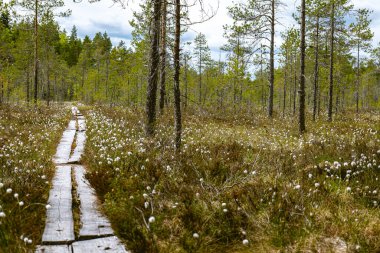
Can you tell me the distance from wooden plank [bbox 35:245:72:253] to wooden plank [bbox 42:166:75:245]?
9cm

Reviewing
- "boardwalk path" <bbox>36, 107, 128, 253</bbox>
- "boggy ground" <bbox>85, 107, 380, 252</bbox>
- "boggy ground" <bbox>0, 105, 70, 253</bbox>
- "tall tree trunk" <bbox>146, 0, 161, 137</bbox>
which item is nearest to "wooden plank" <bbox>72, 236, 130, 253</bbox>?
"boardwalk path" <bbox>36, 107, 128, 253</bbox>

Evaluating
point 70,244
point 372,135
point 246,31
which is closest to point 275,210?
point 70,244

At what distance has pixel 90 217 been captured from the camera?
15.8 ft

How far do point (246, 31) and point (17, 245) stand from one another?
2063 centimetres

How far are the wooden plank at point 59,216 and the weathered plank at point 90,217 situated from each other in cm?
17

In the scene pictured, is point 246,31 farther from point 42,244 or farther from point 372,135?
point 42,244

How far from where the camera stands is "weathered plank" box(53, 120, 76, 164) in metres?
8.56

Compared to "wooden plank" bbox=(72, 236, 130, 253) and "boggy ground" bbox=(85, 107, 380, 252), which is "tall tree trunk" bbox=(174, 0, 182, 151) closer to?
"boggy ground" bbox=(85, 107, 380, 252)

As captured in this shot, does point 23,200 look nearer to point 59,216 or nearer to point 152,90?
point 59,216

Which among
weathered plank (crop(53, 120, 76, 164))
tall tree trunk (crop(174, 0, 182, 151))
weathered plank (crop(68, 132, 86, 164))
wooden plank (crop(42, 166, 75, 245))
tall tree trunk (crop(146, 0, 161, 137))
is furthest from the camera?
tall tree trunk (crop(146, 0, 161, 137))

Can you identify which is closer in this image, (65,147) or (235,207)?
(235,207)

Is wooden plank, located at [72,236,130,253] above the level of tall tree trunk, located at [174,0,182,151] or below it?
below

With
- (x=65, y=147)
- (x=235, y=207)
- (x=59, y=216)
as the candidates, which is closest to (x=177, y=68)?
(x=235, y=207)

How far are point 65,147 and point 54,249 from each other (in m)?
7.06
